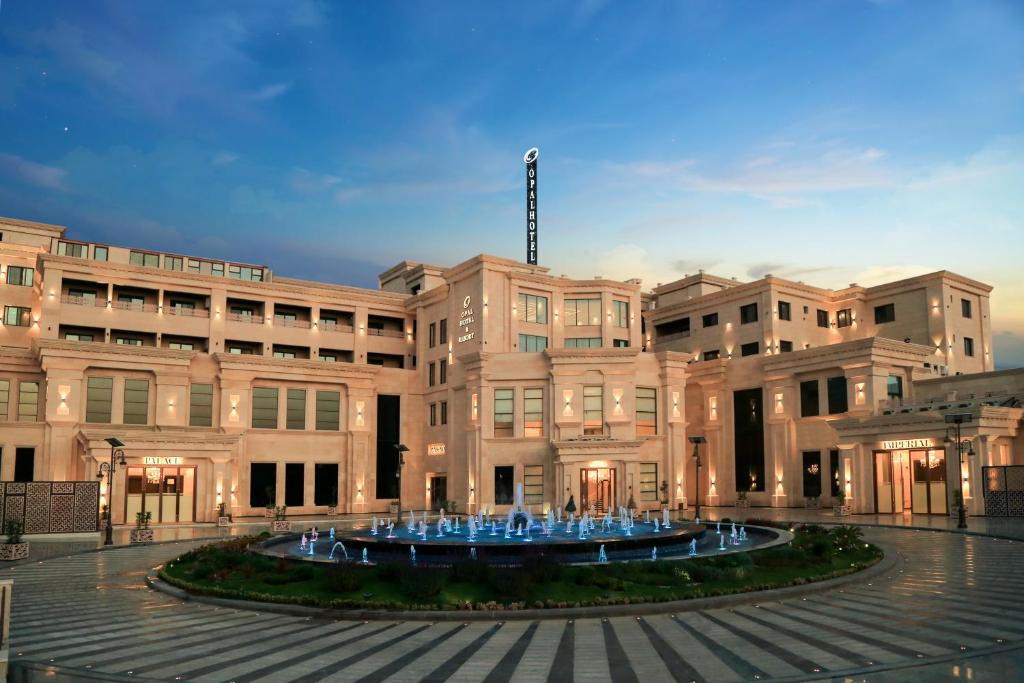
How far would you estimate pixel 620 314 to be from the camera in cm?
6844

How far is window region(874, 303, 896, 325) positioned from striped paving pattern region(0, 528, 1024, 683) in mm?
52895

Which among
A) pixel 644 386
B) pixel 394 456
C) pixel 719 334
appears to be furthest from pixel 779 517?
Answer: pixel 394 456

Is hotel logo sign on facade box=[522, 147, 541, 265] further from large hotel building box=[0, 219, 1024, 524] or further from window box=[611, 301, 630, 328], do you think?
window box=[611, 301, 630, 328]

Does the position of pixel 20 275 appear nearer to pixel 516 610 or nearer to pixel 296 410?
pixel 296 410

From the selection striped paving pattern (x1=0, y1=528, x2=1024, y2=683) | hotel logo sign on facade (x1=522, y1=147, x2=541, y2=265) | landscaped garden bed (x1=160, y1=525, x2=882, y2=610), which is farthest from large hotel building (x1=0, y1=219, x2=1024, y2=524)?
striped paving pattern (x1=0, y1=528, x2=1024, y2=683)

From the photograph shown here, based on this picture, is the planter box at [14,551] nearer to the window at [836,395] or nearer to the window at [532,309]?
the window at [532,309]

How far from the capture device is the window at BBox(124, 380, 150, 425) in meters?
58.5

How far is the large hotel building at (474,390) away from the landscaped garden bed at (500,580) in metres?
30.7

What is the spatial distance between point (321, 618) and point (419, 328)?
177 feet

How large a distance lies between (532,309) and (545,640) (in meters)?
50.0

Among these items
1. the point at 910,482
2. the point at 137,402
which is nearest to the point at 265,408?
the point at 137,402

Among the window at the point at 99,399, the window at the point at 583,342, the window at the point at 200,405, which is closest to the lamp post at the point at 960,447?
the window at the point at 583,342

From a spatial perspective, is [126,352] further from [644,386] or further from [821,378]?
[821,378]

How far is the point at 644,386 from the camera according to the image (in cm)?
6184
